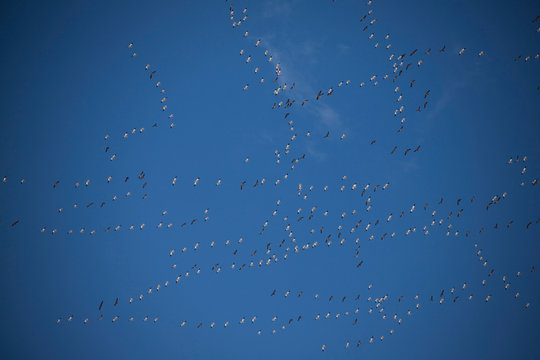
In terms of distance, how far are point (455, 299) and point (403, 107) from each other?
35.5 ft

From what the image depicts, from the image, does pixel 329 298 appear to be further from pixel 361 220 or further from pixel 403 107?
pixel 403 107

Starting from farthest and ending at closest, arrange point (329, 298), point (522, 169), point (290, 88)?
1. point (329, 298)
2. point (522, 169)
3. point (290, 88)

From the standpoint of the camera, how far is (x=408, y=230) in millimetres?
24578

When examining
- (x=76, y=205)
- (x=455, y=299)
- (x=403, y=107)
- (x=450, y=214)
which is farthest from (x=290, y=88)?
(x=455, y=299)

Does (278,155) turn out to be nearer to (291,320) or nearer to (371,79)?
(371,79)

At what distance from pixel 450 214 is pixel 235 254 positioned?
1188cm

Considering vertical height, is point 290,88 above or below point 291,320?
above

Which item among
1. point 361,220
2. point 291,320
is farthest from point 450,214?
point 291,320

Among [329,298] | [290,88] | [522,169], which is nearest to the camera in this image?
[290,88]

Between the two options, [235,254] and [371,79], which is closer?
[371,79]

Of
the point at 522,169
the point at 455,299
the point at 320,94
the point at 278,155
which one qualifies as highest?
the point at 320,94

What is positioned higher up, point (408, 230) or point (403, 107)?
point (403, 107)

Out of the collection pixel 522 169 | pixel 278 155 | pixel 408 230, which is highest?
pixel 278 155

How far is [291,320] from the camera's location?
26.6 meters
